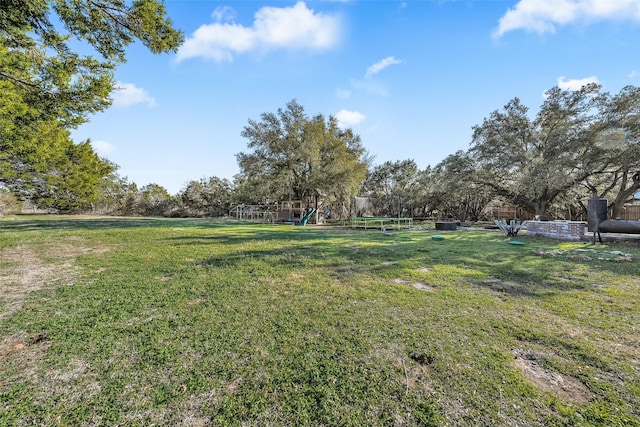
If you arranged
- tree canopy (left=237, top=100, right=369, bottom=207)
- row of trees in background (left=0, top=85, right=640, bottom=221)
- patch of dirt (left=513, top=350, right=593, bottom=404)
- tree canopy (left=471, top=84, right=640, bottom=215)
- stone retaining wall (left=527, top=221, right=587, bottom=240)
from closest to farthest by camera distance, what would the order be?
patch of dirt (left=513, top=350, right=593, bottom=404)
stone retaining wall (left=527, top=221, right=587, bottom=240)
tree canopy (left=471, top=84, right=640, bottom=215)
row of trees in background (left=0, top=85, right=640, bottom=221)
tree canopy (left=237, top=100, right=369, bottom=207)

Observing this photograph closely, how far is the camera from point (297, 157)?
19.0 meters

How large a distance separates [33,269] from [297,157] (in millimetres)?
15942

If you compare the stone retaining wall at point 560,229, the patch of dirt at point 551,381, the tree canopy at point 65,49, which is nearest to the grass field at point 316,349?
the patch of dirt at point 551,381

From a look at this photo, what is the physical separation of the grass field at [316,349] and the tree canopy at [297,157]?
50.5 feet

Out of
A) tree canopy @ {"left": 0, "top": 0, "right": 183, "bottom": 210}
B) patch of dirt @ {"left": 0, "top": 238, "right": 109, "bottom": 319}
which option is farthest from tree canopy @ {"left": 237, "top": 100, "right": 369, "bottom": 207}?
patch of dirt @ {"left": 0, "top": 238, "right": 109, "bottom": 319}

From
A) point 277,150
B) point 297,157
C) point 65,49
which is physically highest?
point 277,150

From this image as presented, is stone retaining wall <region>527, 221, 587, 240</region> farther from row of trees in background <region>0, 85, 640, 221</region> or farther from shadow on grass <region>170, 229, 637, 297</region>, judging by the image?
row of trees in background <region>0, 85, 640, 221</region>

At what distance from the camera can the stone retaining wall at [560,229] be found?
28.5 ft

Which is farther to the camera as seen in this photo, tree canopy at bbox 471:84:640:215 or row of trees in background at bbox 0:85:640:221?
row of trees in background at bbox 0:85:640:221

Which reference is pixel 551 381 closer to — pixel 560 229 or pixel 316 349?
pixel 316 349

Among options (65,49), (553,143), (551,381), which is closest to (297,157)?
(65,49)

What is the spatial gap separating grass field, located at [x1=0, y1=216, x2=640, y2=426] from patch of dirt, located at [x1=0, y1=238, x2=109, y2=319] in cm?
4

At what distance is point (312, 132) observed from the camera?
18.8 meters

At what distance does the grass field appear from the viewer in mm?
1394
